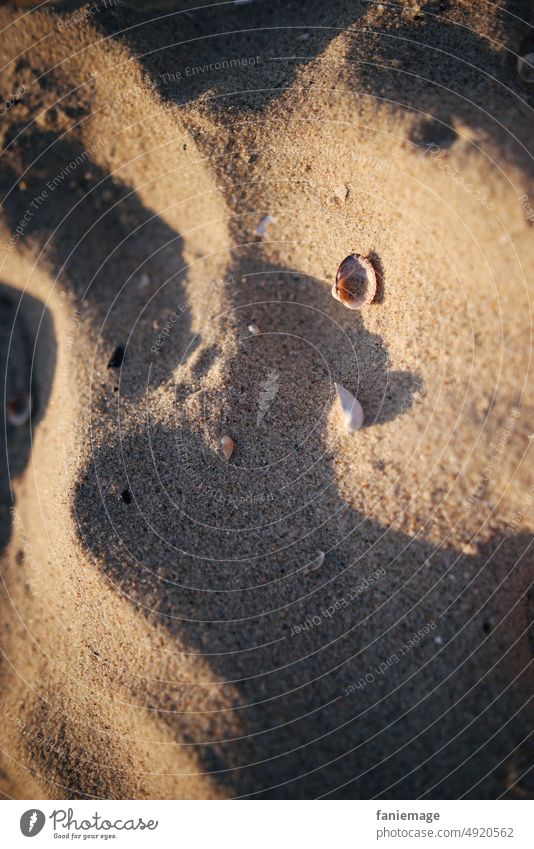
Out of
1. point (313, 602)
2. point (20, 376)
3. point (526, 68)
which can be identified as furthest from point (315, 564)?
point (526, 68)

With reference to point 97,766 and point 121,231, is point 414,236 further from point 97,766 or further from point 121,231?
point 97,766

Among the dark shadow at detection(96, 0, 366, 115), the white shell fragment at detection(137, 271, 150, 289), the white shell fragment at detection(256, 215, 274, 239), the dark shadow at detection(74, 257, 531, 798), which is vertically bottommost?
the dark shadow at detection(74, 257, 531, 798)

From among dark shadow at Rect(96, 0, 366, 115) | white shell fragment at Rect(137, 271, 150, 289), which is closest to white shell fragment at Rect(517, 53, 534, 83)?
dark shadow at Rect(96, 0, 366, 115)

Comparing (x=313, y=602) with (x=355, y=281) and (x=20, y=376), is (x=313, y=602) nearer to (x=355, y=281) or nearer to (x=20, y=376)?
(x=355, y=281)

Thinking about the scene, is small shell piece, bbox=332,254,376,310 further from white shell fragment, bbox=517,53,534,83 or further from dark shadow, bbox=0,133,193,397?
white shell fragment, bbox=517,53,534,83

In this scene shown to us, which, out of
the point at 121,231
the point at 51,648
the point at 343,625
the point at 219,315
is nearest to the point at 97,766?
the point at 51,648

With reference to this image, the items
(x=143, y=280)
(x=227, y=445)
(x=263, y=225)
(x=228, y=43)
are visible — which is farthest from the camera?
(x=143, y=280)

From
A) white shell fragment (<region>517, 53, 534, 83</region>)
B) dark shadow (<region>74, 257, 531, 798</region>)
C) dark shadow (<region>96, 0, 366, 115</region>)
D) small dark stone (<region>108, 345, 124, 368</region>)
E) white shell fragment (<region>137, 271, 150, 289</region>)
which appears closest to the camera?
dark shadow (<region>74, 257, 531, 798</region>)
